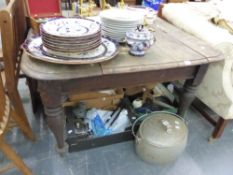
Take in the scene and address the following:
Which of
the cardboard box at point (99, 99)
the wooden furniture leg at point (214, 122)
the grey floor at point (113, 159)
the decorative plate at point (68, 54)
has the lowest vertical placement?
the grey floor at point (113, 159)

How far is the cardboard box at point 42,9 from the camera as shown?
1.26 m

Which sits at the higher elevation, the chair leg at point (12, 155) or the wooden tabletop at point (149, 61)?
the wooden tabletop at point (149, 61)

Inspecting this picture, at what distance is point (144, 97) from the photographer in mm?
1686

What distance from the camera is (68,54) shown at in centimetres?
88

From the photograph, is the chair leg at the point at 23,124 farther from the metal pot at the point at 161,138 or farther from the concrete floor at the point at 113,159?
the metal pot at the point at 161,138

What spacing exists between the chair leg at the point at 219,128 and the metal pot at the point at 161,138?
0.97ft

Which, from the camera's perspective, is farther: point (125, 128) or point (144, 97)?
point (144, 97)

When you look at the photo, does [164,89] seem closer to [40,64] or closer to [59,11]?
[59,11]

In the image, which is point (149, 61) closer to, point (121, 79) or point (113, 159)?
point (121, 79)

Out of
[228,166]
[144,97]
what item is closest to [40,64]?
[144,97]

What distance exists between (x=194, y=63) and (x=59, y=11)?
86 cm

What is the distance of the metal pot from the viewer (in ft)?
4.07

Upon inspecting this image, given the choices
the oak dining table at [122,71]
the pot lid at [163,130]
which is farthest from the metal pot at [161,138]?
the oak dining table at [122,71]

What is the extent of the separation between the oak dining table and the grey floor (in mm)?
210
